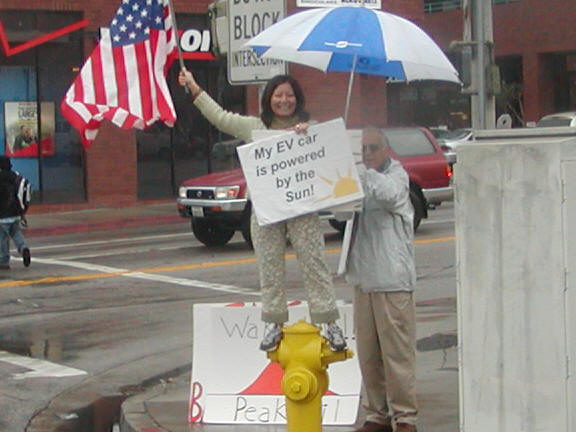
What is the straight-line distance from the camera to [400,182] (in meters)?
7.36

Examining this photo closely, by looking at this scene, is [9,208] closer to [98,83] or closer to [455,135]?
[98,83]

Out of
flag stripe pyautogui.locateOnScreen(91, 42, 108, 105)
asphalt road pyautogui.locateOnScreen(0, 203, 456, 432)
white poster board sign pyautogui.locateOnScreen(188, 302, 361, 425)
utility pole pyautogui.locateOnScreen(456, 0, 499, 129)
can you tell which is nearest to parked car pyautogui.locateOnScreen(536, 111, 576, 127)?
asphalt road pyautogui.locateOnScreen(0, 203, 456, 432)

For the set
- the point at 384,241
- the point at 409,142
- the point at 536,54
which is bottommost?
the point at 384,241

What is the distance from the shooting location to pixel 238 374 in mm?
8469

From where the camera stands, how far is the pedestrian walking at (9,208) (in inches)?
691

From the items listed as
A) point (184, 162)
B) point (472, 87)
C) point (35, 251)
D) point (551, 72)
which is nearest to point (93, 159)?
point (184, 162)

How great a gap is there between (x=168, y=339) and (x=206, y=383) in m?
3.55

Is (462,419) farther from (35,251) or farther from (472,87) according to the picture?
(35,251)

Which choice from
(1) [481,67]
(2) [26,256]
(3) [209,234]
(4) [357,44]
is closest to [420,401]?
(4) [357,44]

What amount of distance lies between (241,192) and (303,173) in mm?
11839

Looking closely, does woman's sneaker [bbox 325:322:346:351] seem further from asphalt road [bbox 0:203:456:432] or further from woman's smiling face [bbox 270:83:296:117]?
asphalt road [bbox 0:203:456:432]

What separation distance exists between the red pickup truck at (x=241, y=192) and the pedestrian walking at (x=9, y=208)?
110 inches

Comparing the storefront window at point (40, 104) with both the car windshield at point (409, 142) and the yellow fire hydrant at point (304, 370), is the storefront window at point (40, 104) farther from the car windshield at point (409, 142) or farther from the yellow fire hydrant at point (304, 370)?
the yellow fire hydrant at point (304, 370)

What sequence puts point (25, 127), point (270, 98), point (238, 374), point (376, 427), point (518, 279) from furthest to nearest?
1. point (25, 127)
2. point (238, 374)
3. point (376, 427)
4. point (270, 98)
5. point (518, 279)
